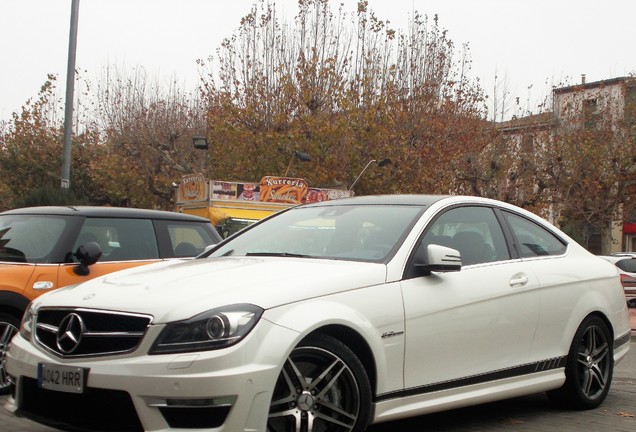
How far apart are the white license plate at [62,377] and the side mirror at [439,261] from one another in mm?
2055

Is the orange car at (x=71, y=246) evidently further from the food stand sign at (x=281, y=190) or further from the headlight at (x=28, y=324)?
the food stand sign at (x=281, y=190)

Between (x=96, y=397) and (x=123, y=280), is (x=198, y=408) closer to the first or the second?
(x=96, y=397)

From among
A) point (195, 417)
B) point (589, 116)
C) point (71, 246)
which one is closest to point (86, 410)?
point (195, 417)

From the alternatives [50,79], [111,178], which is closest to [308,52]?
[111,178]

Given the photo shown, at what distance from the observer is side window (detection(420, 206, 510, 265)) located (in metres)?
5.74

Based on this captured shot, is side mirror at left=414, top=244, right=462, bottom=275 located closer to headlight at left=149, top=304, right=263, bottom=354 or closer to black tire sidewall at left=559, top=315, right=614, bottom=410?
headlight at left=149, top=304, right=263, bottom=354

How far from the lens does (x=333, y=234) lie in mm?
5660

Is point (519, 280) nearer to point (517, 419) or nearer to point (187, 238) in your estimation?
point (517, 419)

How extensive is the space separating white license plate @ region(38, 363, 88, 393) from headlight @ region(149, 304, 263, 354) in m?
0.41

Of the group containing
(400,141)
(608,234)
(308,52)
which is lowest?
(608,234)

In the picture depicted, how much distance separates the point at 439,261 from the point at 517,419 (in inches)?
68.6

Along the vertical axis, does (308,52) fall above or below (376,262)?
above

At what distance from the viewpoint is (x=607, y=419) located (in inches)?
250

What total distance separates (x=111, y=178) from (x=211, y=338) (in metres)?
39.0
